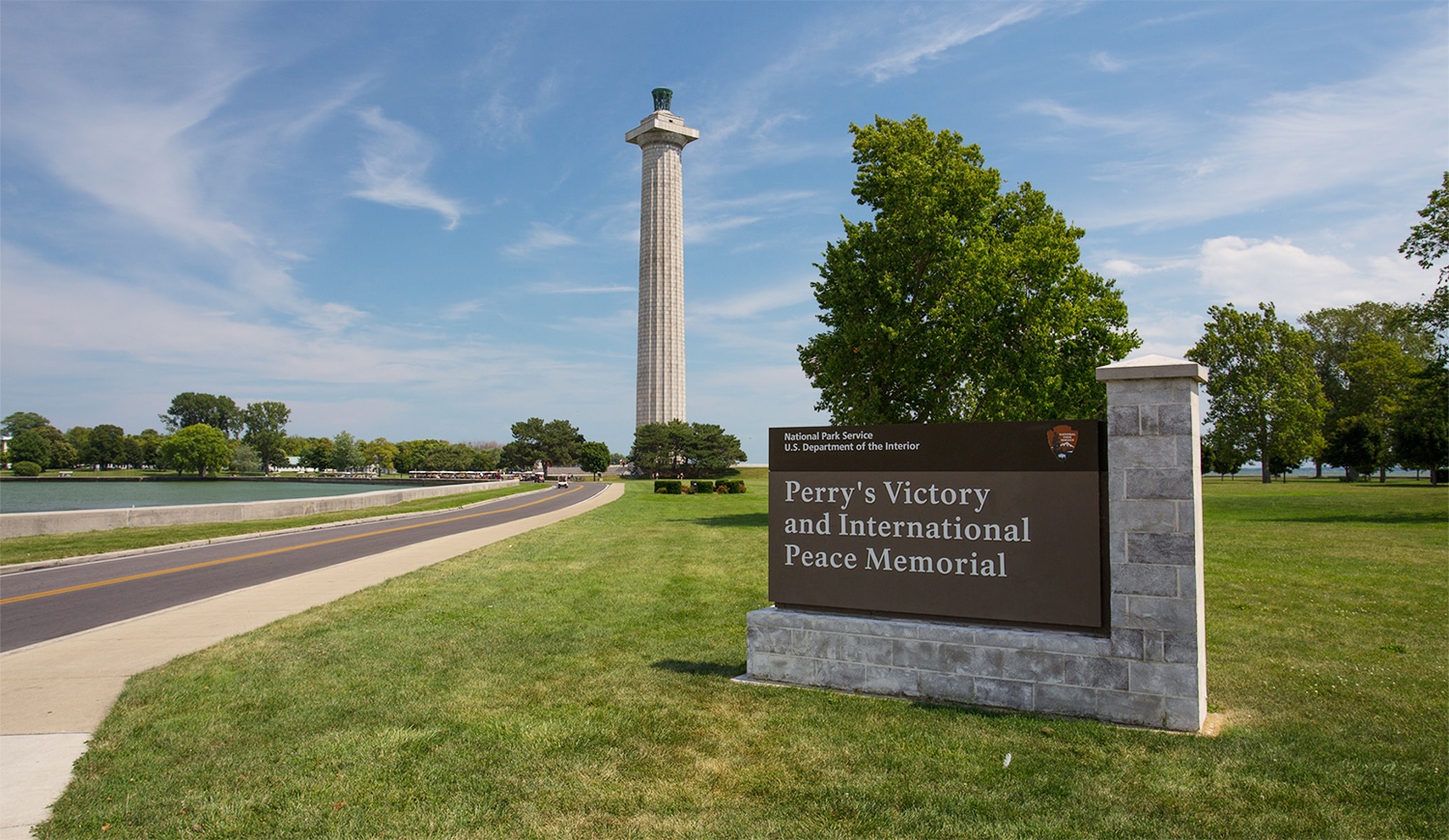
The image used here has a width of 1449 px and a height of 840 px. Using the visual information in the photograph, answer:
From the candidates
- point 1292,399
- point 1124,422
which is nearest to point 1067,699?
point 1124,422

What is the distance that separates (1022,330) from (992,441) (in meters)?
20.4

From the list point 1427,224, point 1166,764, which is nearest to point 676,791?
point 1166,764

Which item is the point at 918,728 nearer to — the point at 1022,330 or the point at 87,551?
→ the point at 87,551

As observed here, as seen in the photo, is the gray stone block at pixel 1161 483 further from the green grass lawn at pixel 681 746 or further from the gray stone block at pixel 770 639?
the gray stone block at pixel 770 639

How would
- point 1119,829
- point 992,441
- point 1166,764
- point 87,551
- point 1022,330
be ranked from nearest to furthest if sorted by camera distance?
point 1119,829 → point 1166,764 → point 992,441 → point 87,551 → point 1022,330

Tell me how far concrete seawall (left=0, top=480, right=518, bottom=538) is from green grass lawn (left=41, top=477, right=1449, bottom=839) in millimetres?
16347

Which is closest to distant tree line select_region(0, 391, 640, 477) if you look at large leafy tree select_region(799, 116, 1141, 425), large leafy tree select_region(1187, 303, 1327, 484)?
large leafy tree select_region(1187, 303, 1327, 484)

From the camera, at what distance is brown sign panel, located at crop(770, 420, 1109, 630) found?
620cm

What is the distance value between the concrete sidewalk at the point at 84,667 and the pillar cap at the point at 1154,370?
7385 mm

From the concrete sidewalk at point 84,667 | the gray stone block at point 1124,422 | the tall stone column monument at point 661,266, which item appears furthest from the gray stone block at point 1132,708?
the tall stone column monument at point 661,266

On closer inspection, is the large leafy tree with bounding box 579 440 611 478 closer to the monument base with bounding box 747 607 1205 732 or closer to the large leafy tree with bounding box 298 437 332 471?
the large leafy tree with bounding box 298 437 332 471

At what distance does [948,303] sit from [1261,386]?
4643 centimetres

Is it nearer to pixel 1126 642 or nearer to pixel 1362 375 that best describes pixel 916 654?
pixel 1126 642

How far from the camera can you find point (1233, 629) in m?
9.35
